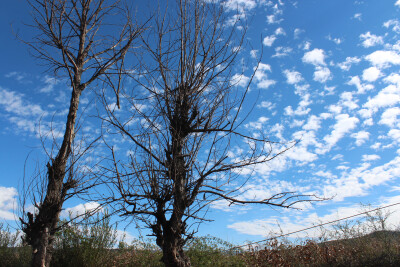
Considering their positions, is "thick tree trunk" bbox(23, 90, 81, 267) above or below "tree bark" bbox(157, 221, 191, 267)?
above

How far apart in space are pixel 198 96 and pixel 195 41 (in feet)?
3.05

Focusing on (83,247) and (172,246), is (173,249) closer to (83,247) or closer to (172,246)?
(172,246)

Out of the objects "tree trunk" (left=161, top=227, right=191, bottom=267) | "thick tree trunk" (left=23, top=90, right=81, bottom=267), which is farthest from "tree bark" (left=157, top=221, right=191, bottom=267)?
"thick tree trunk" (left=23, top=90, right=81, bottom=267)

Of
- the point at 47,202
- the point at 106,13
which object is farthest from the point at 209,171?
the point at 106,13

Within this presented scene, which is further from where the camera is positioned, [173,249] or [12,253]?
[12,253]

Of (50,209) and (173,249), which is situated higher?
(50,209)

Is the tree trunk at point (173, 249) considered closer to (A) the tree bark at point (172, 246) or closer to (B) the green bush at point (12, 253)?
(A) the tree bark at point (172, 246)

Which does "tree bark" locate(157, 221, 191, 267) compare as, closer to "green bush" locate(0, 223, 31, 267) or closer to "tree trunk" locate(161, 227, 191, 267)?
"tree trunk" locate(161, 227, 191, 267)

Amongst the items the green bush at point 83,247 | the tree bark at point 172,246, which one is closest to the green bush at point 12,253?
the green bush at point 83,247

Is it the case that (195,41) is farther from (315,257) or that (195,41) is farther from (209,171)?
(315,257)

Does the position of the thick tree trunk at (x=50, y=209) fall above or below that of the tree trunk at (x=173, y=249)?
above

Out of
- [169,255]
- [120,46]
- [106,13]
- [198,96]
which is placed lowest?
[169,255]

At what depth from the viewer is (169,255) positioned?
11.5 ft

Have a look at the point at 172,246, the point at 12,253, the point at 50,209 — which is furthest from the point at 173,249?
the point at 12,253
